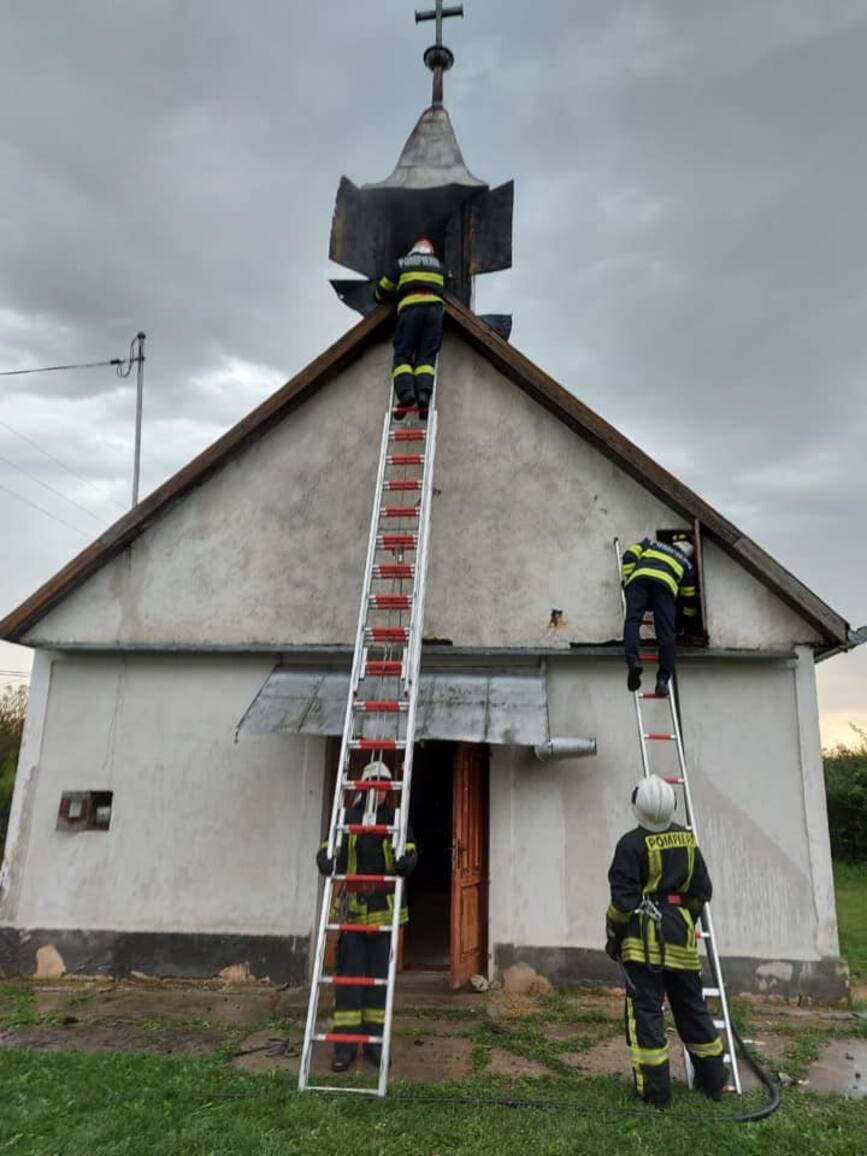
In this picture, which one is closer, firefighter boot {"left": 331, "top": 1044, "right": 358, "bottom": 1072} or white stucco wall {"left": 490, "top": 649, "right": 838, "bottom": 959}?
firefighter boot {"left": 331, "top": 1044, "right": 358, "bottom": 1072}

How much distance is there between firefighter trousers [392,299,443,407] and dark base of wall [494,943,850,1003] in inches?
188

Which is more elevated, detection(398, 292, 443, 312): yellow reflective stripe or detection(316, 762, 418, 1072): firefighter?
detection(398, 292, 443, 312): yellow reflective stripe

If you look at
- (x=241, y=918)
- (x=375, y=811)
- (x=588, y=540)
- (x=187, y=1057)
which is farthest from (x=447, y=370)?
(x=187, y=1057)

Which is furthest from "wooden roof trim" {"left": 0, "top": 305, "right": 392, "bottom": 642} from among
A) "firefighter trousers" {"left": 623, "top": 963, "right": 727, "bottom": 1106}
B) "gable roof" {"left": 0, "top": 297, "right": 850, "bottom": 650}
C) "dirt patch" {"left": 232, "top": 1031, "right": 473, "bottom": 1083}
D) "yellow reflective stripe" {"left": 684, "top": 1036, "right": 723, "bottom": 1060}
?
"yellow reflective stripe" {"left": 684, "top": 1036, "right": 723, "bottom": 1060}

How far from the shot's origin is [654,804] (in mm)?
4395

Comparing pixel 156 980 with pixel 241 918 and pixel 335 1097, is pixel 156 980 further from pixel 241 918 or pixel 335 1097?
pixel 335 1097

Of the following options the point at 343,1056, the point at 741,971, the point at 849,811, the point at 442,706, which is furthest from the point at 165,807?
the point at 849,811

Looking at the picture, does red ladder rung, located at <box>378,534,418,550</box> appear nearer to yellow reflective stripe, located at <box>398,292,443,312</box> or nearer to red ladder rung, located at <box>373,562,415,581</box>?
red ladder rung, located at <box>373,562,415,581</box>

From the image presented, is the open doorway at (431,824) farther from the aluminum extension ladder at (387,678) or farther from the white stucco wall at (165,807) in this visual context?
the aluminum extension ladder at (387,678)

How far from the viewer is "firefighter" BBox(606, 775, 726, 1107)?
4184 millimetres

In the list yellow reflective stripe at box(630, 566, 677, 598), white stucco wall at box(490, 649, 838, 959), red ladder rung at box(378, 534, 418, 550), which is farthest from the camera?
red ladder rung at box(378, 534, 418, 550)

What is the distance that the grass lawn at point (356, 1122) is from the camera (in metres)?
3.60

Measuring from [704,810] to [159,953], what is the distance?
4.71 meters

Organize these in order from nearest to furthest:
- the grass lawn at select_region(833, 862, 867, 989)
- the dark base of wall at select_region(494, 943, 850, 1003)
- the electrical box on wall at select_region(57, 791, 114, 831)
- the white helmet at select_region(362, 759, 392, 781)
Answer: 1. the white helmet at select_region(362, 759, 392, 781)
2. the dark base of wall at select_region(494, 943, 850, 1003)
3. the electrical box on wall at select_region(57, 791, 114, 831)
4. the grass lawn at select_region(833, 862, 867, 989)
